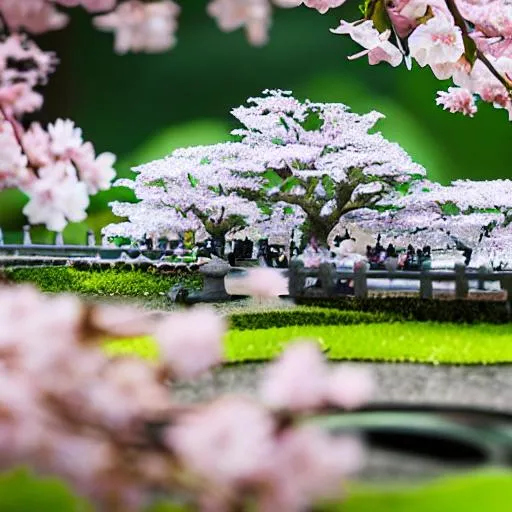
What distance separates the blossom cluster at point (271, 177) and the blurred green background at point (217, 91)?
3 cm

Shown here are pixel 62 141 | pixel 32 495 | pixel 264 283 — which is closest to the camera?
pixel 32 495

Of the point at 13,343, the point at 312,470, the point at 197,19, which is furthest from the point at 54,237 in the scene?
the point at 312,470

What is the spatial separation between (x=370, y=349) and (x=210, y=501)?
17.4 inches

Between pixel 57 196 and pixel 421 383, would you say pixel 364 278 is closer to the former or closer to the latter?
pixel 421 383

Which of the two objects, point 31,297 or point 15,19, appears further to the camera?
point 15,19

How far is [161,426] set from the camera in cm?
41

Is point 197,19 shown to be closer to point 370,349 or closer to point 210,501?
point 370,349

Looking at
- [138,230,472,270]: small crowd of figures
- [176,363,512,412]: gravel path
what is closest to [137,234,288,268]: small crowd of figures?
[138,230,472,270]: small crowd of figures

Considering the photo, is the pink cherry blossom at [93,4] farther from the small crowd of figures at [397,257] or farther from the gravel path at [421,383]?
the small crowd of figures at [397,257]

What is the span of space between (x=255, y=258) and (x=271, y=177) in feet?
0.37

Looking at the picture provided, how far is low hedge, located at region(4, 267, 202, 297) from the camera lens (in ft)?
2.96

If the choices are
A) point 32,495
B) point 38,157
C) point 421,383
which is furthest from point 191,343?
point 421,383

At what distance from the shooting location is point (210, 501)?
0.38 metres

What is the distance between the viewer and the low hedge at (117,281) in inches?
35.5
